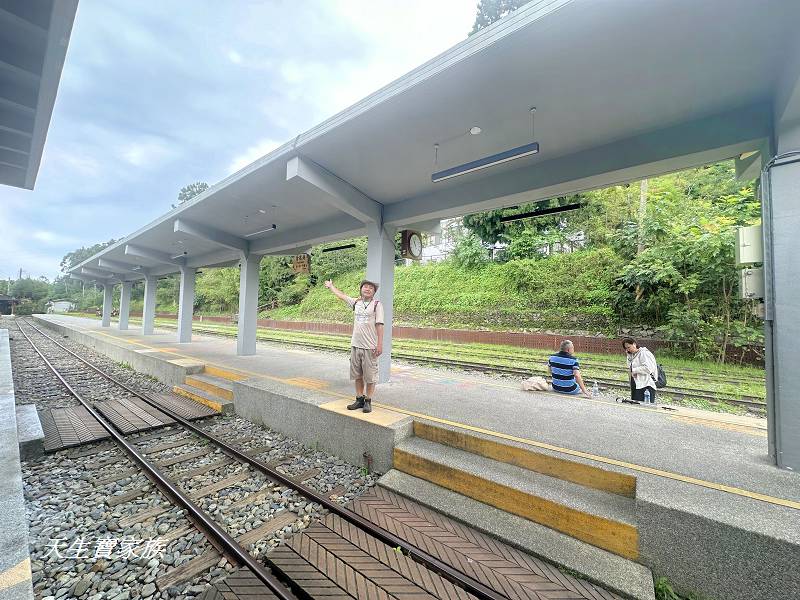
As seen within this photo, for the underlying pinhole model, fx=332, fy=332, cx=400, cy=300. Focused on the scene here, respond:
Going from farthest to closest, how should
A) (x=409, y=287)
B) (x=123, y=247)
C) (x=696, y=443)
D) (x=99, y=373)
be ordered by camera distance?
1. (x=409, y=287)
2. (x=123, y=247)
3. (x=99, y=373)
4. (x=696, y=443)

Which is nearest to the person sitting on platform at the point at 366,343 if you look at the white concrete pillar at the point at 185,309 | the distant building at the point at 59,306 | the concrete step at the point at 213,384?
the concrete step at the point at 213,384

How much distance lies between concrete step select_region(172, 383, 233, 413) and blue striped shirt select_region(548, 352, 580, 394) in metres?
5.95

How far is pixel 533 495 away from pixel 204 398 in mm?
6393

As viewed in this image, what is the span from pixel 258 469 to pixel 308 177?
400 cm

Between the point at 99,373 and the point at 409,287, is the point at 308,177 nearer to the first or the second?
the point at 99,373

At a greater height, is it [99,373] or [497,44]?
[497,44]

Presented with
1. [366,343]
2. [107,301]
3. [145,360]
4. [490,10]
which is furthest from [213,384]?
[490,10]

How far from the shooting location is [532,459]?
314 centimetres

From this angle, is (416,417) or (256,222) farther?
(256,222)

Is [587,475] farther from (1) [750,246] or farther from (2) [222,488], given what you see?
(2) [222,488]

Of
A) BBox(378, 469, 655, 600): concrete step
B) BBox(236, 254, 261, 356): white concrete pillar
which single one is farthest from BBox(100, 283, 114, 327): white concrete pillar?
BBox(378, 469, 655, 600): concrete step

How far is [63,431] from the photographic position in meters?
5.18

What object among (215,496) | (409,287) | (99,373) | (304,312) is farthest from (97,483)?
(304,312)

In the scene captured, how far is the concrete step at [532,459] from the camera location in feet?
8.99
